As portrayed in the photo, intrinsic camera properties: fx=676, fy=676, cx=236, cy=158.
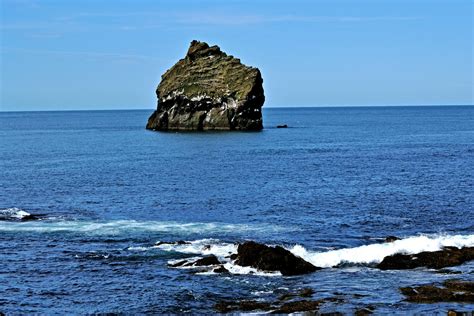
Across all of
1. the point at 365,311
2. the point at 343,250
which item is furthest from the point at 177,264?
the point at 365,311

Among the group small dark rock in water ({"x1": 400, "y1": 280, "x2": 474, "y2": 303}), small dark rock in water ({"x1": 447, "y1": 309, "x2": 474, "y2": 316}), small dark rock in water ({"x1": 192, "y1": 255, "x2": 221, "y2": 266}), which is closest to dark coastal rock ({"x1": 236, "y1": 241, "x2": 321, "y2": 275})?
small dark rock in water ({"x1": 192, "y1": 255, "x2": 221, "y2": 266})

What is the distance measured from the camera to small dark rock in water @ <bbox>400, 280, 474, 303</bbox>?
1273 inches

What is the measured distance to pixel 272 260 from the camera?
39.3 m

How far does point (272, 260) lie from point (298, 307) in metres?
7.78

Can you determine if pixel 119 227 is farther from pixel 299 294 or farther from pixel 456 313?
pixel 456 313

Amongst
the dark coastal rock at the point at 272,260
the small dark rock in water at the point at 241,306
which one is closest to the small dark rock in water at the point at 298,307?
the small dark rock in water at the point at 241,306

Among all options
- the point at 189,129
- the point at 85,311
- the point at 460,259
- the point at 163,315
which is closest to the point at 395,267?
the point at 460,259

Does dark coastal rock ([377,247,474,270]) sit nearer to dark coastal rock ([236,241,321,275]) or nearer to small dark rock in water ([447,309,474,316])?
dark coastal rock ([236,241,321,275])

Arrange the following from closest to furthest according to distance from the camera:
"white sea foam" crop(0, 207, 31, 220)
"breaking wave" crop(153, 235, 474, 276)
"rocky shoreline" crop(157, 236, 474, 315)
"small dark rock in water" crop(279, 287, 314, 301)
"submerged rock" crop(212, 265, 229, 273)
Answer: "rocky shoreline" crop(157, 236, 474, 315), "small dark rock in water" crop(279, 287, 314, 301), "submerged rock" crop(212, 265, 229, 273), "breaking wave" crop(153, 235, 474, 276), "white sea foam" crop(0, 207, 31, 220)

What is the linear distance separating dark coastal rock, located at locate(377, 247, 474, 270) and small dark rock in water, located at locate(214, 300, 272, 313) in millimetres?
10039

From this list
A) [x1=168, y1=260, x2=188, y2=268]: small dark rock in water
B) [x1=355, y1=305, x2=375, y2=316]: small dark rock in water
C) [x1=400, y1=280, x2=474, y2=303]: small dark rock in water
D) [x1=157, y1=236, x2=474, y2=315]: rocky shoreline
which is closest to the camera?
[x1=355, y1=305, x2=375, y2=316]: small dark rock in water

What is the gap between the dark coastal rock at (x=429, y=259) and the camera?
3950 cm

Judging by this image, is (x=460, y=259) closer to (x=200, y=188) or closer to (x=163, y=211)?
(x=163, y=211)

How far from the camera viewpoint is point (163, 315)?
32.0 metres
